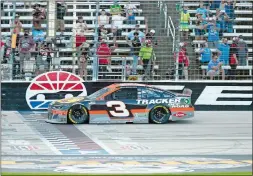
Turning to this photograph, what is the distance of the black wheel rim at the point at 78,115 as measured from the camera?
18.9m

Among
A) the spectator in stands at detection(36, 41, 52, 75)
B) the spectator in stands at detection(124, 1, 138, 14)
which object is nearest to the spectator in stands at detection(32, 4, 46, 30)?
the spectator in stands at detection(36, 41, 52, 75)

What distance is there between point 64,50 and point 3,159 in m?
9.88

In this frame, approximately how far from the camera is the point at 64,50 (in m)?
22.2

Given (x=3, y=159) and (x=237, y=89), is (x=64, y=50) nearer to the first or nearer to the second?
(x=237, y=89)

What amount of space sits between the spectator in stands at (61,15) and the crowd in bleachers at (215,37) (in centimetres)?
337

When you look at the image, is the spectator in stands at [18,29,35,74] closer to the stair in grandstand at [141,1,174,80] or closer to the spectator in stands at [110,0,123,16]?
the spectator in stands at [110,0,123,16]

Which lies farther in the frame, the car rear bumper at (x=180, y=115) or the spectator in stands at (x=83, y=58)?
the spectator in stands at (x=83, y=58)

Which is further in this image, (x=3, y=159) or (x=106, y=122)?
(x=106, y=122)

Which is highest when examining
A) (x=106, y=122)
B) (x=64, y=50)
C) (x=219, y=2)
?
(x=219, y=2)

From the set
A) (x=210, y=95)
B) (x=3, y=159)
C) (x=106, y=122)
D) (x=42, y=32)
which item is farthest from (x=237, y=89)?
(x=3, y=159)

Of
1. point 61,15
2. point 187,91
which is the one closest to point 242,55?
point 187,91

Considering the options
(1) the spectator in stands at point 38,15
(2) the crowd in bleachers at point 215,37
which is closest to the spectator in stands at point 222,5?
(2) the crowd in bleachers at point 215,37

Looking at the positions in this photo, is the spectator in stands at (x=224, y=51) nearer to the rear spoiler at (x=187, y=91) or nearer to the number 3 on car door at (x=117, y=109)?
the rear spoiler at (x=187, y=91)

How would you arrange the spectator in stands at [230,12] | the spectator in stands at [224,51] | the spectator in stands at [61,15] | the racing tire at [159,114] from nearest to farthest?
1. the racing tire at [159,114]
2. the spectator in stands at [224,51]
3. the spectator in stands at [61,15]
4. the spectator in stands at [230,12]
